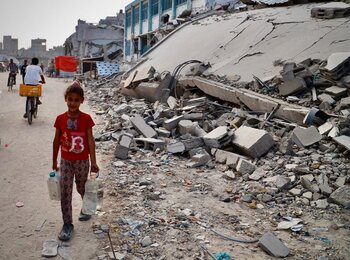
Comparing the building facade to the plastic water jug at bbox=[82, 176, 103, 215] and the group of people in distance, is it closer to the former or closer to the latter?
the group of people in distance

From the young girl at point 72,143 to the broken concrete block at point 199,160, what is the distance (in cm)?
212

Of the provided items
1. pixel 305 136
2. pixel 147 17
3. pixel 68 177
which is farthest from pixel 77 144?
pixel 147 17

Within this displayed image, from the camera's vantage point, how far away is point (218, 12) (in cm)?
1299

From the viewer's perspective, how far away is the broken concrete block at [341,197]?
3.46 metres

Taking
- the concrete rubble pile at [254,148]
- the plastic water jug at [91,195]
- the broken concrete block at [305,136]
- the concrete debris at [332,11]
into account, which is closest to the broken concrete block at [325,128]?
the concrete rubble pile at [254,148]

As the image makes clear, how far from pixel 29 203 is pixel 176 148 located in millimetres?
2359

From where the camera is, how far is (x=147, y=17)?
28.3 meters

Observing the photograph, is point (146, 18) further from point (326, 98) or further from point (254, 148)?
point (254, 148)

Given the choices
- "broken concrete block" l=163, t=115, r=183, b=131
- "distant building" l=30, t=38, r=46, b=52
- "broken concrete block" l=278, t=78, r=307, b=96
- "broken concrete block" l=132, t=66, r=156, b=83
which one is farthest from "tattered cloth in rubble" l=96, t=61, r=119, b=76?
"distant building" l=30, t=38, r=46, b=52

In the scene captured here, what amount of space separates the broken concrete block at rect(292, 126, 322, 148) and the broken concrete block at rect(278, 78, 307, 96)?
4.22 ft

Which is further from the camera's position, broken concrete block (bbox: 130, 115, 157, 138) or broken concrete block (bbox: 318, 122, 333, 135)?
broken concrete block (bbox: 130, 115, 157, 138)

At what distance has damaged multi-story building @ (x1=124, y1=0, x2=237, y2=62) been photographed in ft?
70.2

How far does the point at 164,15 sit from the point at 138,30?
661 cm

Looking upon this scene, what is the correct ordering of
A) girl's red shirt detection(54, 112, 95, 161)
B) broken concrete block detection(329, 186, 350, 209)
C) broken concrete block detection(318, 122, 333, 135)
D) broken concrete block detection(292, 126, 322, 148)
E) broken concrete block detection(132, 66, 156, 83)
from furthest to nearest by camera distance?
broken concrete block detection(132, 66, 156, 83)
broken concrete block detection(318, 122, 333, 135)
broken concrete block detection(292, 126, 322, 148)
broken concrete block detection(329, 186, 350, 209)
girl's red shirt detection(54, 112, 95, 161)
